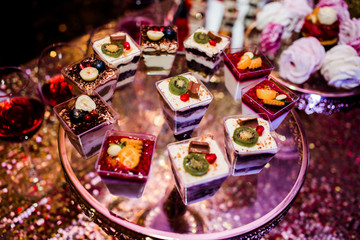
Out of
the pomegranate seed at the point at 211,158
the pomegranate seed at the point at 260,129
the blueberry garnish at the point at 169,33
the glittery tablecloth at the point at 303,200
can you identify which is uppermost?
the blueberry garnish at the point at 169,33

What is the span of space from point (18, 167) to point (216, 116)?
4.97ft

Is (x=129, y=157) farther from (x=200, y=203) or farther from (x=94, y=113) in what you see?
(x=200, y=203)

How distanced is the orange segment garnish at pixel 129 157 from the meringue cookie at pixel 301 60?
1.42 m

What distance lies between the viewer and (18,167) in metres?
2.33

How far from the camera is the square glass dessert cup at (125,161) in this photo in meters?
1.65

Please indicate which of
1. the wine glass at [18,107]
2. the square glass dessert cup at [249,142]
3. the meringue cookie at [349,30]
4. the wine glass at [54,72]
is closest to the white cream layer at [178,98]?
the square glass dessert cup at [249,142]

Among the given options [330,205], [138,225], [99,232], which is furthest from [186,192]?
[330,205]

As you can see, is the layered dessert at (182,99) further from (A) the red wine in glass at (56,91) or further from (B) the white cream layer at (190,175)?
(A) the red wine in glass at (56,91)

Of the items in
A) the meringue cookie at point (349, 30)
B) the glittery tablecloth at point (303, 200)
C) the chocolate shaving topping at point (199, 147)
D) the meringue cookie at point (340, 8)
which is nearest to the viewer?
the chocolate shaving topping at point (199, 147)

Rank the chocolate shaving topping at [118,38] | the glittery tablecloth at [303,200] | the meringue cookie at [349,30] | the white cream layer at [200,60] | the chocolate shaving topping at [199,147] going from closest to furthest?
the chocolate shaving topping at [199,147]
the glittery tablecloth at [303,200]
the chocolate shaving topping at [118,38]
the white cream layer at [200,60]
the meringue cookie at [349,30]

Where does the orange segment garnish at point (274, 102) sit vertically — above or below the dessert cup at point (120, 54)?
below

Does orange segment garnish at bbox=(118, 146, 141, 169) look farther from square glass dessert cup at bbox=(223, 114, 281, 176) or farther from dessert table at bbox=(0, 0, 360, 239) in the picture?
square glass dessert cup at bbox=(223, 114, 281, 176)

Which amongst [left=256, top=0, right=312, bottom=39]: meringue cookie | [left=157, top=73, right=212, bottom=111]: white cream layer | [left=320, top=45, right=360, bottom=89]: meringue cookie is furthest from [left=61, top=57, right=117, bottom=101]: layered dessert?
[left=320, top=45, right=360, bottom=89]: meringue cookie

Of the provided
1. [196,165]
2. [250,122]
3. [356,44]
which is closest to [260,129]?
[250,122]
